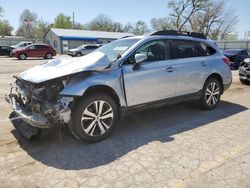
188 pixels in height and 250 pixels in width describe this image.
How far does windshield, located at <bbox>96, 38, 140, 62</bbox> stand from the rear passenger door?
94 centimetres

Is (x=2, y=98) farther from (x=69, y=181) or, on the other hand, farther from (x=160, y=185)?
(x=160, y=185)

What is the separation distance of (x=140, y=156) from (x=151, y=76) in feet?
5.21

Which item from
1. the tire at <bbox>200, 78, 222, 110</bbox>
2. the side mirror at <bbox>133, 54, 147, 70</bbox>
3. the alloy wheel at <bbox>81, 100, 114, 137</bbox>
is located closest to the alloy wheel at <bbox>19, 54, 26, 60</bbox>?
the tire at <bbox>200, 78, 222, 110</bbox>

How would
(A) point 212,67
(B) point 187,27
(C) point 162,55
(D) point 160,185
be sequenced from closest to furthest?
1. (D) point 160,185
2. (C) point 162,55
3. (A) point 212,67
4. (B) point 187,27

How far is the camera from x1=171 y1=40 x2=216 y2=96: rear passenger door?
17.4 feet

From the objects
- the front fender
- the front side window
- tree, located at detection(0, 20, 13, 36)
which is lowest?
the front fender

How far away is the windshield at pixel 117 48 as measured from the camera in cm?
468

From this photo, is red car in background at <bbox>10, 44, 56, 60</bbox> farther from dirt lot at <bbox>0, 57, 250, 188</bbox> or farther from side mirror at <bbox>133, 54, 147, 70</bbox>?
side mirror at <bbox>133, 54, 147, 70</bbox>

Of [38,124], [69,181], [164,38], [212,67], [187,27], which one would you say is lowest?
[69,181]

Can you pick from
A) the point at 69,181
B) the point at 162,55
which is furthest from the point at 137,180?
the point at 162,55

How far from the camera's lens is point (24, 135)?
409 cm

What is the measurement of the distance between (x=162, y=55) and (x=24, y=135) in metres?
2.88

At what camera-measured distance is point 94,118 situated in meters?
4.13

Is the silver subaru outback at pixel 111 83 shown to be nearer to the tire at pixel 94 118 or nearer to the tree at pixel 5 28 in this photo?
the tire at pixel 94 118
